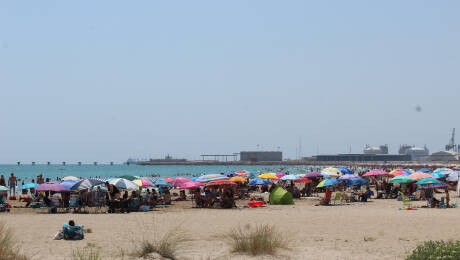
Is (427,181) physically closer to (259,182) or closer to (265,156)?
(259,182)

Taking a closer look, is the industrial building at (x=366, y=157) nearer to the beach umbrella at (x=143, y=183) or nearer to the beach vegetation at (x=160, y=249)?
the beach umbrella at (x=143, y=183)

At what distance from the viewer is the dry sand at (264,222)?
10.4 meters

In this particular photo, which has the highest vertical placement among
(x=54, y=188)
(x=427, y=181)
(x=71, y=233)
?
(x=427, y=181)

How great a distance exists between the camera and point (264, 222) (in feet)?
50.5

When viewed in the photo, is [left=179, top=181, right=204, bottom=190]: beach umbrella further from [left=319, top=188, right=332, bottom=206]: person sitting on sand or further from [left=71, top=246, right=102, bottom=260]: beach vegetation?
[left=71, top=246, right=102, bottom=260]: beach vegetation

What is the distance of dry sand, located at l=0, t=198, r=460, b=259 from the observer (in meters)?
10.4

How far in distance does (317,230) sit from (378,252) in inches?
131

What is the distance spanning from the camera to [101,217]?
1678 centimetres

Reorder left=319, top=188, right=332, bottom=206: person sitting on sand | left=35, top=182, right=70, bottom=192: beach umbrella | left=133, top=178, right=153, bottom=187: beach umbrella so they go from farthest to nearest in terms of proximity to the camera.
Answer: left=133, top=178, right=153, bottom=187: beach umbrella, left=319, top=188, right=332, bottom=206: person sitting on sand, left=35, top=182, right=70, bottom=192: beach umbrella

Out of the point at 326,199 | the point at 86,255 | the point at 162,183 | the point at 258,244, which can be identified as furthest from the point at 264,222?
the point at 162,183

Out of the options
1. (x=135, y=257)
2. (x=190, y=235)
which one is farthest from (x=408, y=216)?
(x=135, y=257)

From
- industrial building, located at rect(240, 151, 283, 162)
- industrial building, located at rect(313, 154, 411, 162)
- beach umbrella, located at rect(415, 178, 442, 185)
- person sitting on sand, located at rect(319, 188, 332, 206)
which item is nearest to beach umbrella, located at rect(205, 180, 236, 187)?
person sitting on sand, located at rect(319, 188, 332, 206)

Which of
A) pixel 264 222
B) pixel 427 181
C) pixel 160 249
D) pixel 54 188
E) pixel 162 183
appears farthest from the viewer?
pixel 162 183

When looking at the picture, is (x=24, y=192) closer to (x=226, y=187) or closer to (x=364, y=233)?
(x=226, y=187)
